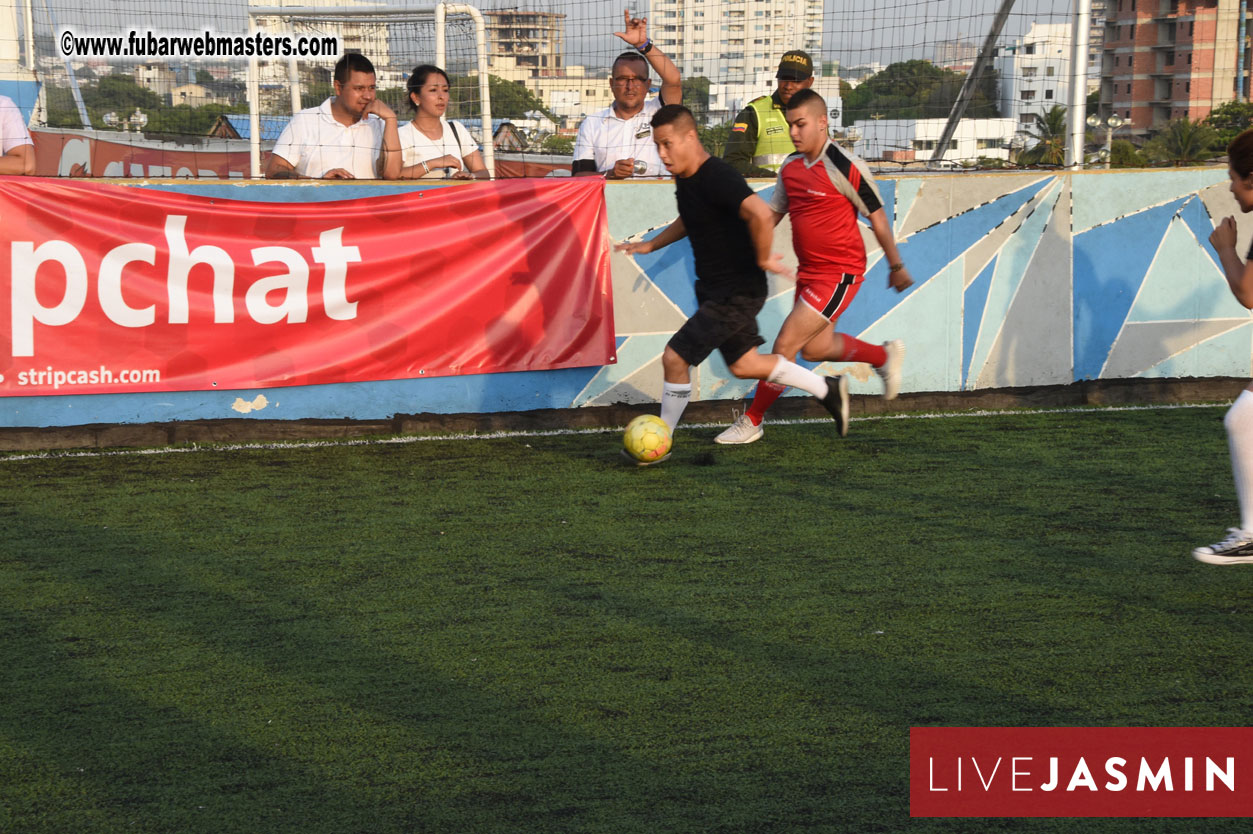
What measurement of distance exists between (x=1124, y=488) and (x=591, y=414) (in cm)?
367

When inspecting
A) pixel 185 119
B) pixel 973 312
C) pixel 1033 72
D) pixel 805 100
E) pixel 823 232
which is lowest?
pixel 973 312

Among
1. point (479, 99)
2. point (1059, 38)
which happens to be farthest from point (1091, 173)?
point (479, 99)

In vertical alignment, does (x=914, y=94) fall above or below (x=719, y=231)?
above

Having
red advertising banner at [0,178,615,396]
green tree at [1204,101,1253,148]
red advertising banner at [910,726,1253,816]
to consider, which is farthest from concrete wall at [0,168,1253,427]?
red advertising banner at [910,726,1253,816]

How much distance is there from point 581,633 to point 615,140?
564cm

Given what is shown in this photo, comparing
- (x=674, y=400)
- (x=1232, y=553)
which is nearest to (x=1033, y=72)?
(x=674, y=400)

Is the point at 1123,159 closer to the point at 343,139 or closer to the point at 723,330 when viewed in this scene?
the point at 723,330

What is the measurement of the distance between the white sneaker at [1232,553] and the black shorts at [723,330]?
A: 292cm

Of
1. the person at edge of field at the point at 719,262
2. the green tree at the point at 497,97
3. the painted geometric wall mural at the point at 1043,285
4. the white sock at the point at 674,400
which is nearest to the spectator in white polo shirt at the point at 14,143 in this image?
the green tree at the point at 497,97

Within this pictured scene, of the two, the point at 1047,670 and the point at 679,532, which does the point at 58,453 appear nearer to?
the point at 679,532

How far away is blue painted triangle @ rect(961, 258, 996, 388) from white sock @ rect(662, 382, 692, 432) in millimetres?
2959

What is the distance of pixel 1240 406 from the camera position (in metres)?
5.18

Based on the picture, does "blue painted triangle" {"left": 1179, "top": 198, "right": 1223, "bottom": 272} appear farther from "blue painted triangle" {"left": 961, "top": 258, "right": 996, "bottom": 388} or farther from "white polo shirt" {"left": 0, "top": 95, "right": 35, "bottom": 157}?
"white polo shirt" {"left": 0, "top": 95, "right": 35, "bottom": 157}

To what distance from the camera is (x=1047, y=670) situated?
164 inches
